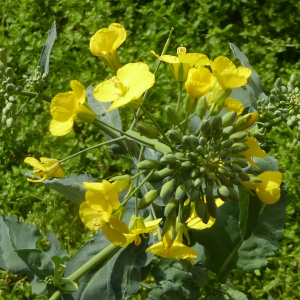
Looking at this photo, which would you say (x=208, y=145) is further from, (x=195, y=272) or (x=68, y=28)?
(x=68, y=28)

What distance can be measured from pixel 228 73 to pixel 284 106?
21.7 inches

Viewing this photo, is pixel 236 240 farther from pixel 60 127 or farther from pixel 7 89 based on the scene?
pixel 7 89

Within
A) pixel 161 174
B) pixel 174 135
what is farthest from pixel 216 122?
pixel 161 174

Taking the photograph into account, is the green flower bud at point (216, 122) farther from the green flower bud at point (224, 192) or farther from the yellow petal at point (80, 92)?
the yellow petal at point (80, 92)

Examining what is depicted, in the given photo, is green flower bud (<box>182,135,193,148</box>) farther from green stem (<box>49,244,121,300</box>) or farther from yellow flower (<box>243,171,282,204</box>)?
green stem (<box>49,244,121,300</box>)

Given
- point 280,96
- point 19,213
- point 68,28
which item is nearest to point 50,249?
point 19,213

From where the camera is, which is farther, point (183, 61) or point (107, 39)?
point (107, 39)

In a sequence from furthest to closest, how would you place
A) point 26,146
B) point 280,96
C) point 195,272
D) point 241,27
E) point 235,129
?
point 241,27 < point 26,146 < point 195,272 < point 280,96 < point 235,129

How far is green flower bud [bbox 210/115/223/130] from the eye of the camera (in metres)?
1.37

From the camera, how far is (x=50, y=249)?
7.36ft

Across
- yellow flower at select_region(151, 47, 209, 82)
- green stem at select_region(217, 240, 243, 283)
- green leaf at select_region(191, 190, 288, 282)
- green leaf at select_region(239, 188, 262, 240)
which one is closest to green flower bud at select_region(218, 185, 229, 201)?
green leaf at select_region(239, 188, 262, 240)

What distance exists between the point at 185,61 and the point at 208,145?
0.32 meters

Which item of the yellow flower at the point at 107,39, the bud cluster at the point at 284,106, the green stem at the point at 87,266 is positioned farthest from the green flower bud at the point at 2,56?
the bud cluster at the point at 284,106

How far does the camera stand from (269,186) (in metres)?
1.42
